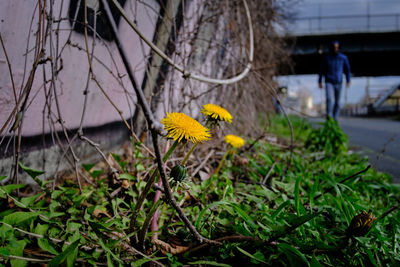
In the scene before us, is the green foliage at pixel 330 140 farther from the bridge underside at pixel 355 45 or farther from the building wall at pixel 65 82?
the bridge underside at pixel 355 45

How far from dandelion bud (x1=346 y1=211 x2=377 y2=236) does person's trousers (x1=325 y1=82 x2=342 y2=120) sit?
16.6 feet

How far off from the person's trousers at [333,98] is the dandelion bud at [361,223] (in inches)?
199

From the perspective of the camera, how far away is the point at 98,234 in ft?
2.90

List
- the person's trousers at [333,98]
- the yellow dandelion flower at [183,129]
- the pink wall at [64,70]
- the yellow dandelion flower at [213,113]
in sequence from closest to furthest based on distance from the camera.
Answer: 1. the yellow dandelion flower at [183,129]
2. the yellow dandelion flower at [213,113]
3. the pink wall at [64,70]
4. the person's trousers at [333,98]

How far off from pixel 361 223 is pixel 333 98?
536cm

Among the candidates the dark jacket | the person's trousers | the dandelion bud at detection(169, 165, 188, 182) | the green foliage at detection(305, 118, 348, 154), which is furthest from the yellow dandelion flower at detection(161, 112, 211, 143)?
the dark jacket

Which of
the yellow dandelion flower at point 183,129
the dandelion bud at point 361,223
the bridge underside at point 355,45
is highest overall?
the bridge underside at point 355,45

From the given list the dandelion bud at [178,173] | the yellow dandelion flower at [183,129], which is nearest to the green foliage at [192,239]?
the dandelion bud at [178,173]

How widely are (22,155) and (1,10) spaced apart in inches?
26.6

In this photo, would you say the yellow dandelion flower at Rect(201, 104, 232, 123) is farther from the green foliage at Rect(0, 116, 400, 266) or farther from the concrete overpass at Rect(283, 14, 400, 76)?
the concrete overpass at Rect(283, 14, 400, 76)

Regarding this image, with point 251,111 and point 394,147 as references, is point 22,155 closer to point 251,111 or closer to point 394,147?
point 251,111

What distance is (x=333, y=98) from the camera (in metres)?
5.46

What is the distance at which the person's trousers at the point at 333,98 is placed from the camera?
535 centimetres

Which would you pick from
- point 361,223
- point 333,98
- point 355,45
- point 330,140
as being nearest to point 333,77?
point 333,98
